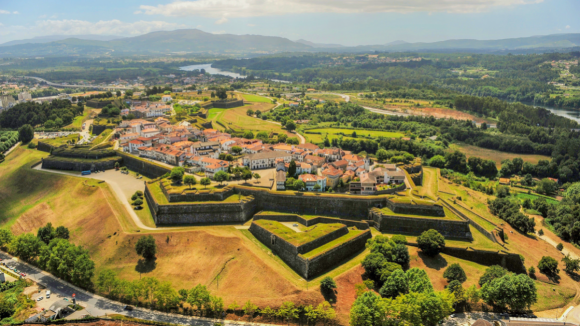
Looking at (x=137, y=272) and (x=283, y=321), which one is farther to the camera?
(x=137, y=272)

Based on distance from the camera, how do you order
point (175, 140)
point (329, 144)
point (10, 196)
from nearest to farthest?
point (10, 196)
point (175, 140)
point (329, 144)

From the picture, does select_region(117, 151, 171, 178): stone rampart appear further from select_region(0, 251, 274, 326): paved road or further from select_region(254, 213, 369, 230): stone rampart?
select_region(0, 251, 274, 326): paved road

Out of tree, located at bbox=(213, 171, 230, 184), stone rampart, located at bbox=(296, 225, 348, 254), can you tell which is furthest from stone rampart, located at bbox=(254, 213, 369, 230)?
tree, located at bbox=(213, 171, 230, 184)

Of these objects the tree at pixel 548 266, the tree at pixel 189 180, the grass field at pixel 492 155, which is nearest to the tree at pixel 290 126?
the grass field at pixel 492 155

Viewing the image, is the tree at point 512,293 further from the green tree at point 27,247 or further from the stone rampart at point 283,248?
the green tree at point 27,247

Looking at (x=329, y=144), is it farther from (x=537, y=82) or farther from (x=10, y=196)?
(x=537, y=82)

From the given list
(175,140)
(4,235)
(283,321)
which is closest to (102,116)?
(175,140)
